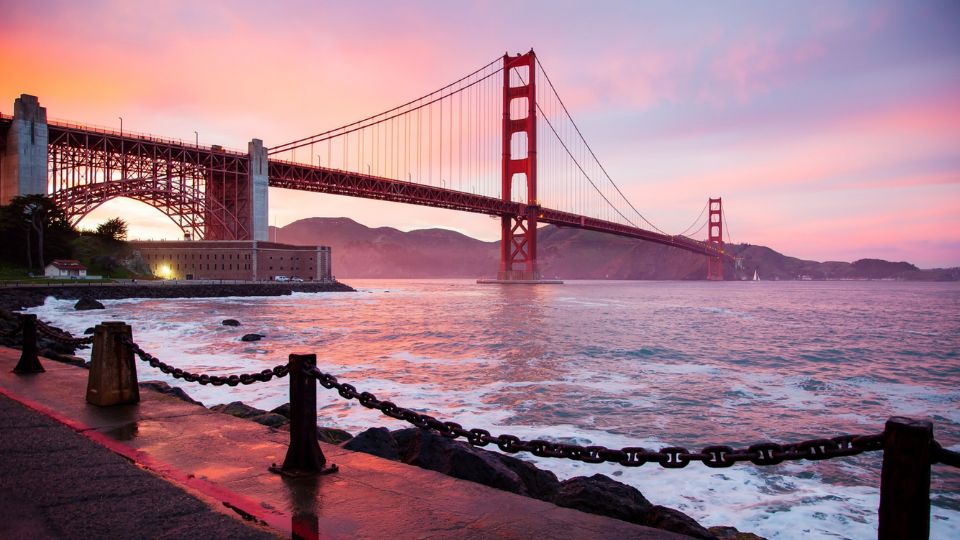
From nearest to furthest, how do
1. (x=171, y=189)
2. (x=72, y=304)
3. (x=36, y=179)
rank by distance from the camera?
(x=72, y=304), (x=36, y=179), (x=171, y=189)

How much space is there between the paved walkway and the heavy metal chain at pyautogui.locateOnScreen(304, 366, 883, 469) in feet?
3.81

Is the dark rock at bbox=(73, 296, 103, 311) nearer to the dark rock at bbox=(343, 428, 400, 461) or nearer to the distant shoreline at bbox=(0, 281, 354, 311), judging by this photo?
the distant shoreline at bbox=(0, 281, 354, 311)

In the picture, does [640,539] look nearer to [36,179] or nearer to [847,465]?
[847,465]

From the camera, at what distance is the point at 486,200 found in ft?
267

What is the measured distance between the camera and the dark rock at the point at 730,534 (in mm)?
5215

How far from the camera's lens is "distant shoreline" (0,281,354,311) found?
107 feet

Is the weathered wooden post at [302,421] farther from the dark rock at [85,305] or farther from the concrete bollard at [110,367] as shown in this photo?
the dark rock at [85,305]

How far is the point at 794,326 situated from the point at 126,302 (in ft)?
139

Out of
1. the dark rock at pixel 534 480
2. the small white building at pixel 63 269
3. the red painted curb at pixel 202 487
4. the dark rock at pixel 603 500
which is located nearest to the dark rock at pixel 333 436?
the dark rock at pixel 534 480

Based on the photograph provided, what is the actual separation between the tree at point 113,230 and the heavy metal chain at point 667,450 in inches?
2713

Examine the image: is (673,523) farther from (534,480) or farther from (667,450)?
(667,450)

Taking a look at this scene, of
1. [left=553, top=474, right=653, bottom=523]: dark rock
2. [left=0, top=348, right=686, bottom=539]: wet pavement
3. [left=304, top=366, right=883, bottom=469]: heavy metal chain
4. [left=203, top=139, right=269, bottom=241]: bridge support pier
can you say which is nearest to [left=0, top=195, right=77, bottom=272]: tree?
[left=203, top=139, right=269, bottom=241]: bridge support pier

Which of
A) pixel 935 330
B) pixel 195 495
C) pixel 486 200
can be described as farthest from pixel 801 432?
pixel 486 200

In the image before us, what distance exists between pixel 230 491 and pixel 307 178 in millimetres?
71595
